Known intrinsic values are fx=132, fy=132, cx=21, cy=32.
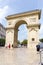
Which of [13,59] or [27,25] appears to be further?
[27,25]

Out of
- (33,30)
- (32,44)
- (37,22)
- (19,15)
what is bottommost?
(32,44)

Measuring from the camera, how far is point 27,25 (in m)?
27.1

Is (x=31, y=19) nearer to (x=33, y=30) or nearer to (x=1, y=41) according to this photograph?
(x=33, y=30)

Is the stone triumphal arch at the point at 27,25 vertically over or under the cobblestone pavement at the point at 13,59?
over

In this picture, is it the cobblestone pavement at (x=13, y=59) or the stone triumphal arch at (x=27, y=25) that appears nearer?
the cobblestone pavement at (x=13, y=59)

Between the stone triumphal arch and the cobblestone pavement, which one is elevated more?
the stone triumphal arch

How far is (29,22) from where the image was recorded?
87.2 ft

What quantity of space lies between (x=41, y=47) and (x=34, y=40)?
809 inches

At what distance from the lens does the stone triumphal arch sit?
25484mm

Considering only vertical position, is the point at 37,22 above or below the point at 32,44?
above

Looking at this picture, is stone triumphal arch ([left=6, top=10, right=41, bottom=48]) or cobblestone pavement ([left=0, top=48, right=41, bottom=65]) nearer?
cobblestone pavement ([left=0, top=48, right=41, bottom=65])

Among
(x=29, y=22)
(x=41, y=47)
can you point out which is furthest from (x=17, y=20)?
(x=41, y=47)

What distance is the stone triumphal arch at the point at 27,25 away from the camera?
25.5m

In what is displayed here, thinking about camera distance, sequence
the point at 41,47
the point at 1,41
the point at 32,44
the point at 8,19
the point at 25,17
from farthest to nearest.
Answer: the point at 1,41
the point at 8,19
the point at 25,17
the point at 32,44
the point at 41,47
